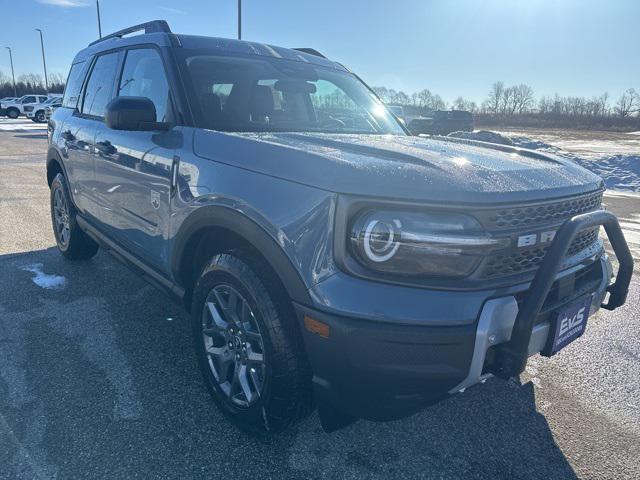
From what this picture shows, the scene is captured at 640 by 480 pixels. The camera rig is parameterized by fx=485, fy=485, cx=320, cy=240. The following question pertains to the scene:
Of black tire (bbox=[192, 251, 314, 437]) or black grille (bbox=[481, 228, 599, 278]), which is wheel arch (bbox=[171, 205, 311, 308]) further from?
black grille (bbox=[481, 228, 599, 278])

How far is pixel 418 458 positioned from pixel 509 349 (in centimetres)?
80

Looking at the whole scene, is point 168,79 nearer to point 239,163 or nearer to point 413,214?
point 239,163

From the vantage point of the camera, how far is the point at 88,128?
12.6 ft

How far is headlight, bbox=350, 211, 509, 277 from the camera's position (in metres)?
1.74

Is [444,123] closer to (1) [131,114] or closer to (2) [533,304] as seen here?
(1) [131,114]

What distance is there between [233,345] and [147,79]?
6.15ft

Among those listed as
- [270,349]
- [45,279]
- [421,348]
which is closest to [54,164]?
[45,279]

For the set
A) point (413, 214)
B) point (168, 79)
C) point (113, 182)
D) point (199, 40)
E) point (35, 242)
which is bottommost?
point (35, 242)

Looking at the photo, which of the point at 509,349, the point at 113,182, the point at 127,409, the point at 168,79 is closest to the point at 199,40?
the point at 168,79

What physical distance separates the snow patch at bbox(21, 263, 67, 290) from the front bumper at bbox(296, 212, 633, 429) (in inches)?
124

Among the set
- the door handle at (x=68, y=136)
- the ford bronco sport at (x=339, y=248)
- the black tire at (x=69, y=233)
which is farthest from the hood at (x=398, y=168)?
the black tire at (x=69, y=233)

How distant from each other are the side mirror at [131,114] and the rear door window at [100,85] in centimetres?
122

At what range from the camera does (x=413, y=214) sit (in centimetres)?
→ 175

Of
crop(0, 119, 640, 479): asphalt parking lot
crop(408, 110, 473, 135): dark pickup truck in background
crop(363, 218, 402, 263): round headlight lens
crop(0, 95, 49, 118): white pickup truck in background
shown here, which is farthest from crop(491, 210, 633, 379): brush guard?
crop(0, 95, 49, 118): white pickup truck in background
